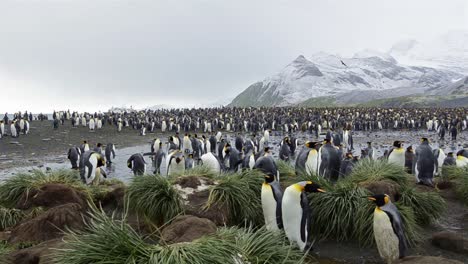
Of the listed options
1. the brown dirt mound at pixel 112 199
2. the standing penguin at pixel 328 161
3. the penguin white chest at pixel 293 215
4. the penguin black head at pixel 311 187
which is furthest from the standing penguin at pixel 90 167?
the penguin black head at pixel 311 187

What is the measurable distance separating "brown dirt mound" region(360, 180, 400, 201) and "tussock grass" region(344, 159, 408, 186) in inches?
18.8

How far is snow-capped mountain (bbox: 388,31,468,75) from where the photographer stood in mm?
161125

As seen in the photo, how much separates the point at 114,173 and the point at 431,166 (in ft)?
41.1

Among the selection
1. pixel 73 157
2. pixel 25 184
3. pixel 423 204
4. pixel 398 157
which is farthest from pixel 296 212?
pixel 73 157

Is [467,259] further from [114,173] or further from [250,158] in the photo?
[114,173]

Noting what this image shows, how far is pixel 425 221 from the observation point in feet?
26.6

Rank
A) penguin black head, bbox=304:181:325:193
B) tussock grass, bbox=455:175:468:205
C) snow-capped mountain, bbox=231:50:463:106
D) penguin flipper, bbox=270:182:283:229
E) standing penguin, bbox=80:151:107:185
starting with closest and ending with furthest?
penguin black head, bbox=304:181:325:193, penguin flipper, bbox=270:182:283:229, tussock grass, bbox=455:175:468:205, standing penguin, bbox=80:151:107:185, snow-capped mountain, bbox=231:50:463:106

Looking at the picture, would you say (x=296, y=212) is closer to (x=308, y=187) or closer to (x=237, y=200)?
(x=308, y=187)

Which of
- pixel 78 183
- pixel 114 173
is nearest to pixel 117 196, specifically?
pixel 78 183

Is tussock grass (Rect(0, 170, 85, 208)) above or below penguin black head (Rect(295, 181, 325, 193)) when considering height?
below

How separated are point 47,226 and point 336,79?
435 ft

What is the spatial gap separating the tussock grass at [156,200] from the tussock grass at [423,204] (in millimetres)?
4298

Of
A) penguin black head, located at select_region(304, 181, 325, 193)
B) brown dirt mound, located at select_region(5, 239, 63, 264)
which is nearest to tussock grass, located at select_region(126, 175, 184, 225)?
penguin black head, located at select_region(304, 181, 325, 193)

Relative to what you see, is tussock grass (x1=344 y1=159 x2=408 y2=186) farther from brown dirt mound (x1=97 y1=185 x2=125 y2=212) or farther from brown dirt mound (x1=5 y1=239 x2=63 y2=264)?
brown dirt mound (x1=5 y1=239 x2=63 y2=264)
